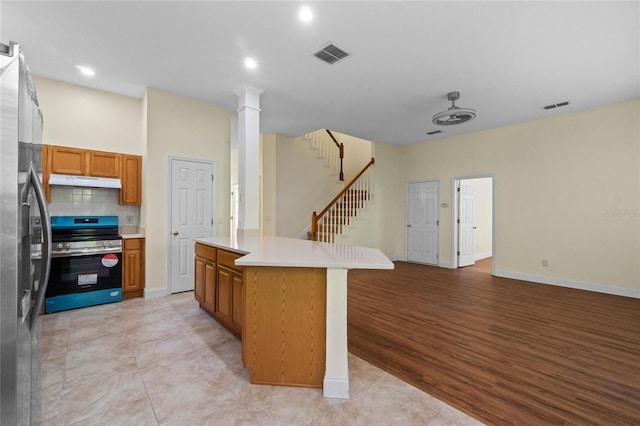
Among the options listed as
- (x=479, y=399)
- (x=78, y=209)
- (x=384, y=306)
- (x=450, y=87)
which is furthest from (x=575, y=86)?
(x=78, y=209)

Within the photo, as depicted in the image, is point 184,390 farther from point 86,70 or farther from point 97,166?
point 86,70

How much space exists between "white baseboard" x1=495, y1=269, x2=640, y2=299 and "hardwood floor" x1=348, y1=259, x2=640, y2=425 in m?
0.18

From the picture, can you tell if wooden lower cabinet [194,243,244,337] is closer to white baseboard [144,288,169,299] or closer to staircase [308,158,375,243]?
white baseboard [144,288,169,299]

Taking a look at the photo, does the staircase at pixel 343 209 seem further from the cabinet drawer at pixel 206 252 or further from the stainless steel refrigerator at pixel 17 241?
the stainless steel refrigerator at pixel 17 241

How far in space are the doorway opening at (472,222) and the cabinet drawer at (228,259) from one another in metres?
5.38

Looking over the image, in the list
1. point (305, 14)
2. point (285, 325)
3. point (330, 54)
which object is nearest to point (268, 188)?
point (330, 54)

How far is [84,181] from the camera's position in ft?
12.3

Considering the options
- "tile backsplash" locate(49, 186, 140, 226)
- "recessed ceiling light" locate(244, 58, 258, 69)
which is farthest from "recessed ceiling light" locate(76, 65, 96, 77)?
"recessed ceiling light" locate(244, 58, 258, 69)

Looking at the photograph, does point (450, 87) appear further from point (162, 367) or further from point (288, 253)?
point (162, 367)

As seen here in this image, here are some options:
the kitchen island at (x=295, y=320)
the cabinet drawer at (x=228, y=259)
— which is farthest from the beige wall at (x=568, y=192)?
the cabinet drawer at (x=228, y=259)

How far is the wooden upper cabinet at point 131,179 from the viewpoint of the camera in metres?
4.11

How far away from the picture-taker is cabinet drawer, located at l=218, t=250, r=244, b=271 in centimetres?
258

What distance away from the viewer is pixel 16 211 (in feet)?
3.55

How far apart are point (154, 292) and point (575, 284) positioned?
674 centimetres
